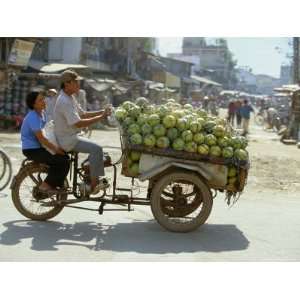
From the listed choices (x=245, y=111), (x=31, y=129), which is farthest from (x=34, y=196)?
(x=245, y=111)

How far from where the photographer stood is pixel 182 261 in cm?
508

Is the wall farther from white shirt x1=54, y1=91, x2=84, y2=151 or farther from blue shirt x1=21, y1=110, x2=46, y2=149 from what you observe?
white shirt x1=54, y1=91, x2=84, y2=151

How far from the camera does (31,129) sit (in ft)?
20.4

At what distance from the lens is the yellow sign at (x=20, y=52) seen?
21312 millimetres

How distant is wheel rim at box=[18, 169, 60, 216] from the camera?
20.8 ft

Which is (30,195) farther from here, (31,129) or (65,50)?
(65,50)

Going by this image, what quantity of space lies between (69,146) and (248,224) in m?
2.55

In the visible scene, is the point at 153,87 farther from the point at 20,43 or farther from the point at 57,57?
the point at 20,43

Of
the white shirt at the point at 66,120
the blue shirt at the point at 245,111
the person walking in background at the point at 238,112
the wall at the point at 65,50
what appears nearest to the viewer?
the white shirt at the point at 66,120

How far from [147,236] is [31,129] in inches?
73.1

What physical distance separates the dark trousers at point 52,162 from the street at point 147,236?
564 millimetres

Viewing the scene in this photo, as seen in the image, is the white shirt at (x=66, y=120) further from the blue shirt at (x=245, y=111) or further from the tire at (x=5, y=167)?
the blue shirt at (x=245, y=111)

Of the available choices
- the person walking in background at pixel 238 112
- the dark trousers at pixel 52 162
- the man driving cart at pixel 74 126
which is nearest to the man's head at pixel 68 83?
the man driving cart at pixel 74 126

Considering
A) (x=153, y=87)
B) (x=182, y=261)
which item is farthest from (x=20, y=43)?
(x=153, y=87)
